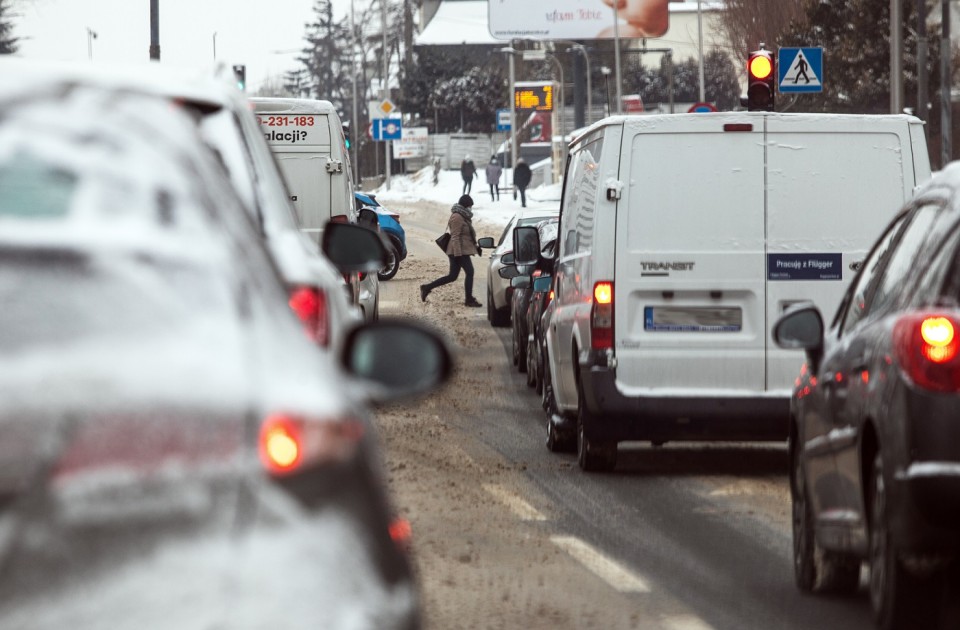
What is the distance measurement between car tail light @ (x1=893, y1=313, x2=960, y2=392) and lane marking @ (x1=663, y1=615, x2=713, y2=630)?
1340 millimetres

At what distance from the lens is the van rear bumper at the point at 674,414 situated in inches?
434

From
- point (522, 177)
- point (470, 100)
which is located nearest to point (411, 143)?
point (522, 177)

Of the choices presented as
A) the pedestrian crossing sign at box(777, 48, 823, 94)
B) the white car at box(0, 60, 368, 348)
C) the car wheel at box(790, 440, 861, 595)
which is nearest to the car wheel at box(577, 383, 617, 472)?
the car wheel at box(790, 440, 861, 595)

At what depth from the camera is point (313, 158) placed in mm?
19047

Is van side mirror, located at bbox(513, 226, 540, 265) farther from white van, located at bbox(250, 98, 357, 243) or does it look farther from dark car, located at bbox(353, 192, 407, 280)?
dark car, located at bbox(353, 192, 407, 280)

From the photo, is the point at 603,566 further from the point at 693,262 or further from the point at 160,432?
the point at 160,432

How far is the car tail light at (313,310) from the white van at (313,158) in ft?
45.4

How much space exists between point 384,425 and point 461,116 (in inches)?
3750

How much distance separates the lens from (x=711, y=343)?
11133mm

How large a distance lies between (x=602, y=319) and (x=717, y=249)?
0.77m

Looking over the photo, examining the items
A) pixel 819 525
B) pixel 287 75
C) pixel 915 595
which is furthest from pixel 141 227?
pixel 287 75

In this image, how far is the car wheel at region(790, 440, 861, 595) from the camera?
23.7 feet

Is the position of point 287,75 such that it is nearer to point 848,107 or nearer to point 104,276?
point 848,107

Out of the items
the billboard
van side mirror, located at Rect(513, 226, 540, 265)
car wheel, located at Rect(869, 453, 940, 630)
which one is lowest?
car wheel, located at Rect(869, 453, 940, 630)
